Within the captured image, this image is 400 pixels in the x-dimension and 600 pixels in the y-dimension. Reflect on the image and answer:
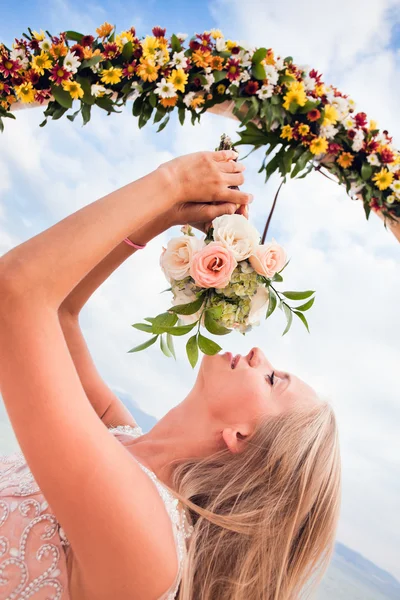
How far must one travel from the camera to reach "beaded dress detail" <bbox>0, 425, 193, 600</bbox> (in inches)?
90.8

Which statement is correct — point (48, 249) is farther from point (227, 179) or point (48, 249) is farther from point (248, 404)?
point (248, 404)

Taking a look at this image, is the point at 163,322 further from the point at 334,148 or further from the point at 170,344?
the point at 334,148

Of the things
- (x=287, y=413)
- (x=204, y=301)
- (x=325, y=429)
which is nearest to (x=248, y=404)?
(x=287, y=413)

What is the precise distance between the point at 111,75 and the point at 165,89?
0.32 metres

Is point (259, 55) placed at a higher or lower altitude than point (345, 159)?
higher

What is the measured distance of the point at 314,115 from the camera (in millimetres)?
2758

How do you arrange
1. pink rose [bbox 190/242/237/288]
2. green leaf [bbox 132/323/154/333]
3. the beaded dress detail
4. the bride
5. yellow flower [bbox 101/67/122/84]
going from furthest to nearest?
yellow flower [bbox 101/67/122/84] < green leaf [bbox 132/323/154/333] < pink rose [bbox 190/242/237/288] < the beaded dress detail < the bride

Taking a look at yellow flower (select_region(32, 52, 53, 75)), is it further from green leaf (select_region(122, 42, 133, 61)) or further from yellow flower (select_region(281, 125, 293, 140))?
yellow flower (select_region(281, 125, 293, 140))

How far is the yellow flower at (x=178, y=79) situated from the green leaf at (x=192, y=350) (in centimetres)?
131

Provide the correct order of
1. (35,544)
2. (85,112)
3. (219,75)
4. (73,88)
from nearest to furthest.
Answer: (35,544)
(219,75)
(73,88)
(85,112)

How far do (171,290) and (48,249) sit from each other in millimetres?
871

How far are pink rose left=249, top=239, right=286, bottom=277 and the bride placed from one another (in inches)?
12.7

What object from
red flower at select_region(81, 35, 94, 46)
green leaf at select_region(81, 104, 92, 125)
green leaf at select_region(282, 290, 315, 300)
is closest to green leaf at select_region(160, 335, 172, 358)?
green leaf at select_region(282, 290, 315, 300)

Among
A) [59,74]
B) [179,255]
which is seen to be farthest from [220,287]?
[59,74]
